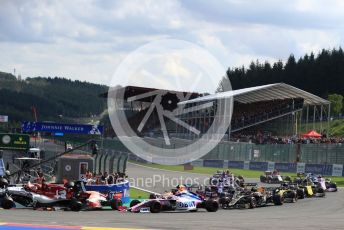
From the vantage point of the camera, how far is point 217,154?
51438mm

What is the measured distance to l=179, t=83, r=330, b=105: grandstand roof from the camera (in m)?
61.1

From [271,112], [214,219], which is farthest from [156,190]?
[271,112]

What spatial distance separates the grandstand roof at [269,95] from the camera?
61.1 metres

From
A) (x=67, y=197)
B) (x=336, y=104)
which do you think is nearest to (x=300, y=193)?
(x=67, y=197)

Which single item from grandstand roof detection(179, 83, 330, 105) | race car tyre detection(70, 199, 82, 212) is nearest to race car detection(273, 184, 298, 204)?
race car tyre detection(70, 199, 82, 212)

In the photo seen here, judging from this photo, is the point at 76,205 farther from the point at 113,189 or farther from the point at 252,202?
the point at 252,202

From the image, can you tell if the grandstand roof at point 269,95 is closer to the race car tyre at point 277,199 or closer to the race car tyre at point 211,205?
the race car tyre at point 277,199

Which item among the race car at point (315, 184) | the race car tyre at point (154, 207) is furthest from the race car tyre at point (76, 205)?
the race car at point (315, 184)

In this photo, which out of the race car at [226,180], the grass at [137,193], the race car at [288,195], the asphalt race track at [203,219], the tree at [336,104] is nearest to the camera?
the asphalt race track at [203,219]

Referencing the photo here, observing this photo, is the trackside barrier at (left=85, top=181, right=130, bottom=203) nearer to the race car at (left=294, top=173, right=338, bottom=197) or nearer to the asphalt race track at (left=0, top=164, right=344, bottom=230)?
the asphalt race track at (left=0, top=164, right=344, bottom=230)

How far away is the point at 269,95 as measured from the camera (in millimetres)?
65000

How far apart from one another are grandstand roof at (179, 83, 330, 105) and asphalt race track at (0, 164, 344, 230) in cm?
3934

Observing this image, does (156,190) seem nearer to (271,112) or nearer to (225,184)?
(225,184)

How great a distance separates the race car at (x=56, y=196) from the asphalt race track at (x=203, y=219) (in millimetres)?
731
